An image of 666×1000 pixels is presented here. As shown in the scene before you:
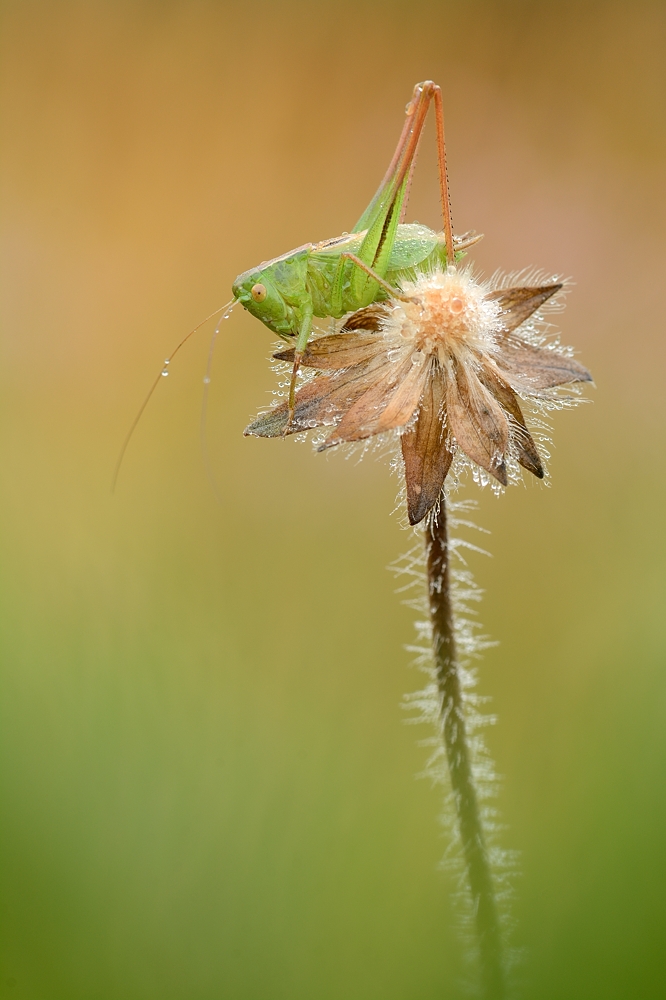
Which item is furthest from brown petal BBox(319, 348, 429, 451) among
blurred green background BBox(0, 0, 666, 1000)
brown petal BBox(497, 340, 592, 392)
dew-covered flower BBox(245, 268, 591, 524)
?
blurred green background BBox(0, 0, 666, 1000)

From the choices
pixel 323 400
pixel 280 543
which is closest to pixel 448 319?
pixel 323 400

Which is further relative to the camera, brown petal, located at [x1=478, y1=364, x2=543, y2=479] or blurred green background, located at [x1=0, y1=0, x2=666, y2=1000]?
blurred green background, located at [x1=0, y1=0, x2=666, y2=1000]

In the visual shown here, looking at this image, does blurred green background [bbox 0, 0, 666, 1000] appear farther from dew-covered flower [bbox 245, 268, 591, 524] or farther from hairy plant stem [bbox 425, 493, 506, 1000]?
dew-covered flower [bbox 245, 268, 591, 524]

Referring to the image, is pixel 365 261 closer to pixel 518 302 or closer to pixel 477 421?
pixel 518 302

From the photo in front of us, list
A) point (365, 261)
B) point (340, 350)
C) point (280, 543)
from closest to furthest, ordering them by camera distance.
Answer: point (340, 350)
point (365, 261)
point (280, 543)

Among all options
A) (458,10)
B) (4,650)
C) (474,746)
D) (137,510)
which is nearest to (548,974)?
(474,746)

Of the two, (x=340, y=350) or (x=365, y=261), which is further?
(x=365, y=261)
